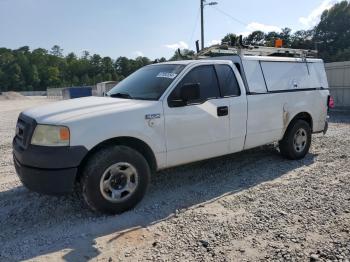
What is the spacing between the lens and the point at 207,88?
5.34 metres

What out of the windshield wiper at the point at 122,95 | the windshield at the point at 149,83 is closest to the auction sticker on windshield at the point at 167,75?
the windshield at the point at 149,83

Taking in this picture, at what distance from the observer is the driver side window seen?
5.15 meters

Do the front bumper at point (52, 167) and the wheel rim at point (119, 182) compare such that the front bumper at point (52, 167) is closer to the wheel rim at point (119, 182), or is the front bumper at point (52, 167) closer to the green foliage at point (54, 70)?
the wheel rim at point (119, 182)

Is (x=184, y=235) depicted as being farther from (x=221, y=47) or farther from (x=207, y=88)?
(x=221, y=47)

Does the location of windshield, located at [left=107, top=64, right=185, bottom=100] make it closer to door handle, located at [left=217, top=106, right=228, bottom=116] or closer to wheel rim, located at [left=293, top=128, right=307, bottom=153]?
door handle, located at [left=217, top=106, right=228, bottom=116]

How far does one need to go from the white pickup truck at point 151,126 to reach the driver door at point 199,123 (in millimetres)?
14

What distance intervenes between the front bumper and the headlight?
2.5 inches

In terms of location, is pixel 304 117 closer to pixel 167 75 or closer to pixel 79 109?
pixel 167 75

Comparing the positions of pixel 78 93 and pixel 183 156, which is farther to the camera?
pixel 78 93

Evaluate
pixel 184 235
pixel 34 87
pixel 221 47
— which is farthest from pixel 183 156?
pixel 34 87

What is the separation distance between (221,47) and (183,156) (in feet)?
8.81

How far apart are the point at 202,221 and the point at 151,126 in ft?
4.47

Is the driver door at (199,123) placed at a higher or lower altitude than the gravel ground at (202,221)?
higher

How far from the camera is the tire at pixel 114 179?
13.9ft
